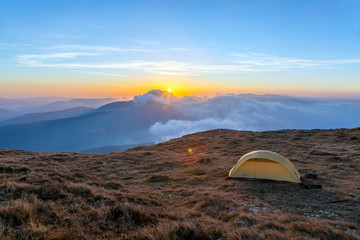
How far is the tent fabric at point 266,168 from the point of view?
12.9 metres

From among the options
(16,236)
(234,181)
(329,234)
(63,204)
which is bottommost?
(234,181)

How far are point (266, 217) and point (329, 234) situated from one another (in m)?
2.29

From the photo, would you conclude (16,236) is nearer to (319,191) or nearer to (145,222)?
(145,222)

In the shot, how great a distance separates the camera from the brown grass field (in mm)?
5145

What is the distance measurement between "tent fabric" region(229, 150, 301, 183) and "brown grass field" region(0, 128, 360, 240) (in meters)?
0.52

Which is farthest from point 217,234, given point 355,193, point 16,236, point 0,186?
point 355,193

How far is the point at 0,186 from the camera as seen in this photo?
A: 7.80 m

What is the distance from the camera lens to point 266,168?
13.5 m

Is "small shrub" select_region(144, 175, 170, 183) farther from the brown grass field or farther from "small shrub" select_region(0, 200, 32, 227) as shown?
"small shrub" select_region(0, 200, 32, 227)

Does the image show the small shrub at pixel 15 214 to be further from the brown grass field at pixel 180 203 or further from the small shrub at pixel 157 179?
the small shrub at pixel 157 179

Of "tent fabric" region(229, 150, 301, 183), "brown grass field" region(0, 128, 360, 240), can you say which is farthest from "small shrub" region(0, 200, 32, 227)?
"tent fabric" region(229, 150, 301, 183)

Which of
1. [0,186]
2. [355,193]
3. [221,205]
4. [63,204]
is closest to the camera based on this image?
[63,204]

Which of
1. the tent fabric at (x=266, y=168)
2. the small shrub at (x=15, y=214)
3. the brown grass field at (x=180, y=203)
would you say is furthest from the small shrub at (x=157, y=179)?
the small shrub at (x=15, y=214)

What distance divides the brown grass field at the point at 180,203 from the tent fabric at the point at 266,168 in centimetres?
52
